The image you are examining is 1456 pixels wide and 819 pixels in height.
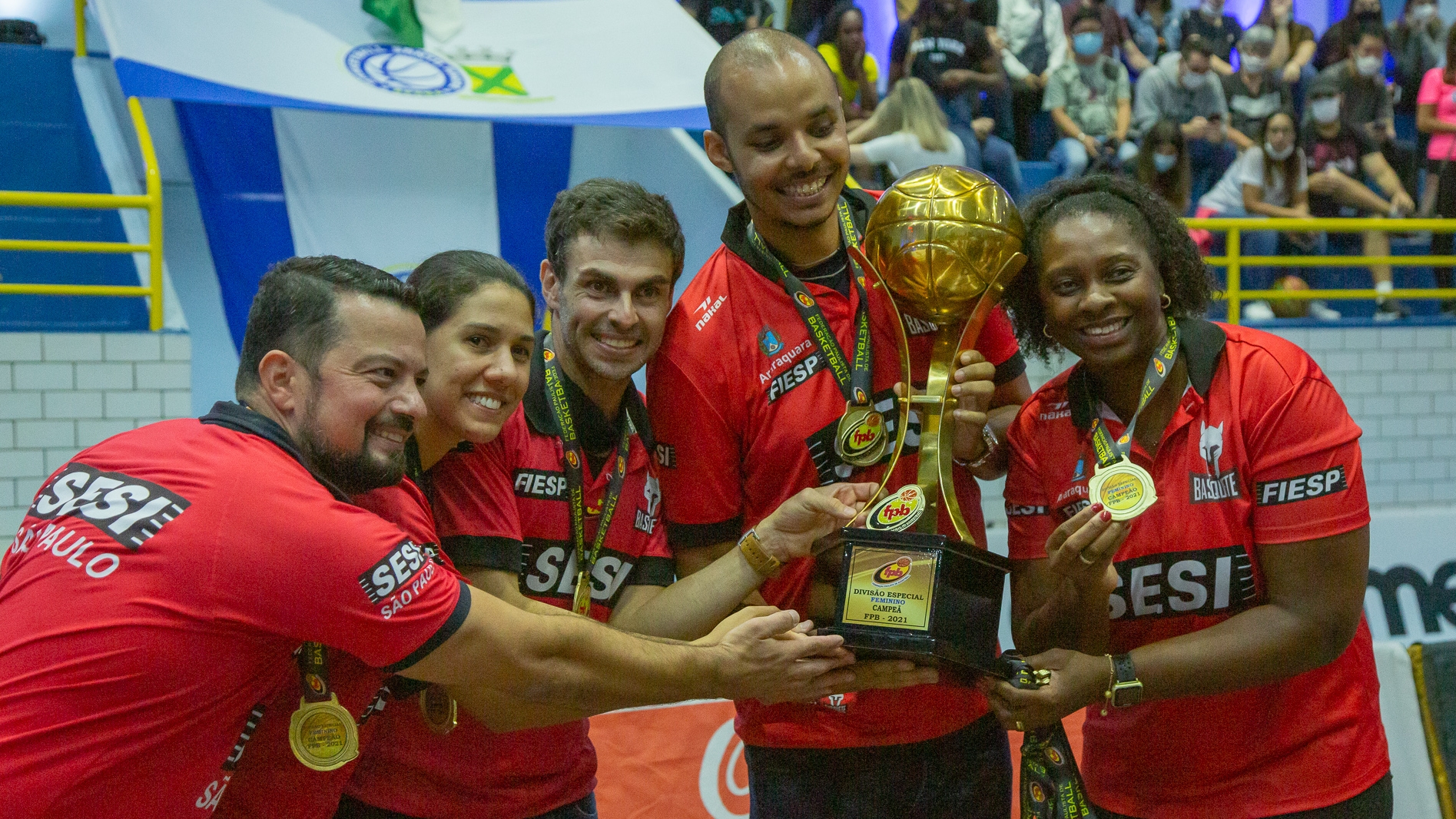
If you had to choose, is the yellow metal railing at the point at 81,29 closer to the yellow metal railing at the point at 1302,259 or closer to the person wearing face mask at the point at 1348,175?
the yellow metal railing at the point at 1302,259

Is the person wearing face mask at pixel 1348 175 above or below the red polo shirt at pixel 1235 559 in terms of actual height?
above

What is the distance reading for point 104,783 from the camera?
198 centimetres

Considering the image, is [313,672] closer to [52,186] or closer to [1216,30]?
[52,186]

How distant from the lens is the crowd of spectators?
31.0 feet

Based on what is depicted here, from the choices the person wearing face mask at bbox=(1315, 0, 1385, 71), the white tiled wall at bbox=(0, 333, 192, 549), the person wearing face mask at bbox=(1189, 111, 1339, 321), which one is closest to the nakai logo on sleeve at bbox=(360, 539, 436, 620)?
the white tiled wall at bbox=(0, 333, 192, 549)

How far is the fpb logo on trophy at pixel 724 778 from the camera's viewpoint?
4383mm

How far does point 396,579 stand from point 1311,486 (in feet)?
5.94

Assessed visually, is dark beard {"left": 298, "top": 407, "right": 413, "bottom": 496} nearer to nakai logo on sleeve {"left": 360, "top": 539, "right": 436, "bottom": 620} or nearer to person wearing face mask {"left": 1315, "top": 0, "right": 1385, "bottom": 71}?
nakai logo on sleeve {"left": 360, "top": 539, "right": 436, "bottom": 620}

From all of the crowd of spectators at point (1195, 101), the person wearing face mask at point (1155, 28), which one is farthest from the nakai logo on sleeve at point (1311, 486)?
the person wearing face mask at point (1155, 28)

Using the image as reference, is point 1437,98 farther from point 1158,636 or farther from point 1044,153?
point 1158,636

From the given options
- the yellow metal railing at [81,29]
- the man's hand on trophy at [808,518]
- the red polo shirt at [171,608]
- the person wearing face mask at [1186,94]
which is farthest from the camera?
the person wearing face mask at [1186,94]

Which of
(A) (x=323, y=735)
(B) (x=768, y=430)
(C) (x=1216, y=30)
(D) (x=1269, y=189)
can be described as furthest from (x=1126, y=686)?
(C) (x=1216, y=30)

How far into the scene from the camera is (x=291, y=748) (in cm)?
226

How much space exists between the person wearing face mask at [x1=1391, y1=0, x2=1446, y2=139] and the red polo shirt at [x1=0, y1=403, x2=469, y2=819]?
12493 mm
